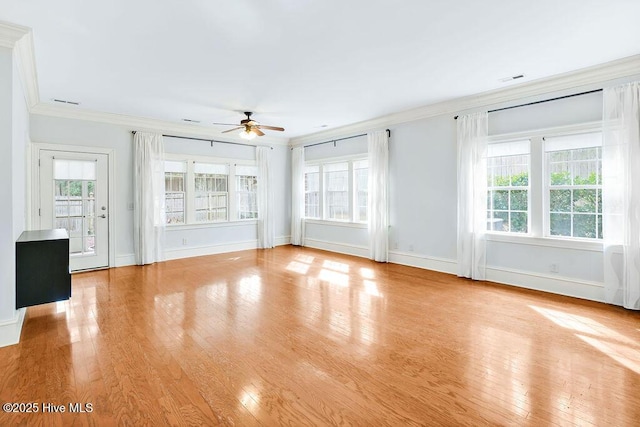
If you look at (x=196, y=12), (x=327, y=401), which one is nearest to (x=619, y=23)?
(x=196, y=12)

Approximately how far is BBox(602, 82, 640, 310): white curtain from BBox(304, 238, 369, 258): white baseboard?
4.10m

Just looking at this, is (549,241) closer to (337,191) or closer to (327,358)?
(327,358)

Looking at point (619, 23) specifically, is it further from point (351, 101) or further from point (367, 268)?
point (367, 268)

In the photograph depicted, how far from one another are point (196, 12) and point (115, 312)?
3.38 metres

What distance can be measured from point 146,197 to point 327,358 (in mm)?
5350

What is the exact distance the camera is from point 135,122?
21.2ft

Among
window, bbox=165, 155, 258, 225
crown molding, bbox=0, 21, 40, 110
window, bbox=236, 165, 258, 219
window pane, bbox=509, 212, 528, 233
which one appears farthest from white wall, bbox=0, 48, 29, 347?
window pane, bbox=509, 212, 528, 233

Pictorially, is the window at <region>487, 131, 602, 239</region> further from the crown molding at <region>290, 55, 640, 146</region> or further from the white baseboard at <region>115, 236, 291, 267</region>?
the white baseboard at <region>115, 236, 291, 267</region>

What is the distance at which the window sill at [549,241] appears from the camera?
424 cm

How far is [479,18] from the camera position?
296 cm

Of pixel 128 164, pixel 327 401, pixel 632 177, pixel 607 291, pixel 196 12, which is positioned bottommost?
pixel 327 401

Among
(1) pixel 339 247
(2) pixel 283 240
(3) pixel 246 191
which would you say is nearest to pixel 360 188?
(1) pixel 339 247

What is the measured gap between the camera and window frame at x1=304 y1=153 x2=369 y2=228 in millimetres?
7449

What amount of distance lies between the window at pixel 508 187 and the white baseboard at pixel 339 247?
2772mm
